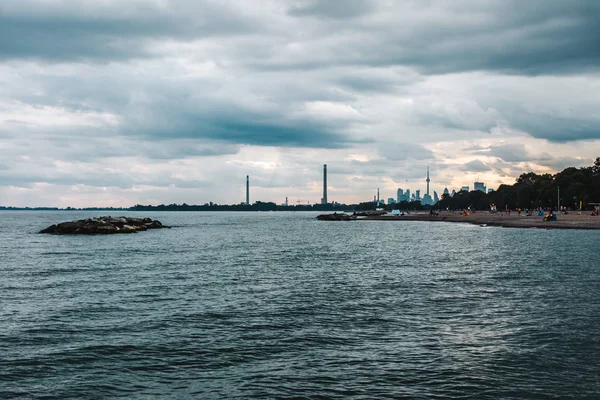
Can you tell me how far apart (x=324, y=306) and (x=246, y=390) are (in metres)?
12.3

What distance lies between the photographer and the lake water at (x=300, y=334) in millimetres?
14594

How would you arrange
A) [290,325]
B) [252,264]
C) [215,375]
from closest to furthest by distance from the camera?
[215,375] → [290,325] → [252,264]

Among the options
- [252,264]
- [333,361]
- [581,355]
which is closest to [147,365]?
[333,361]

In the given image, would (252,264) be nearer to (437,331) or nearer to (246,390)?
(437,331)

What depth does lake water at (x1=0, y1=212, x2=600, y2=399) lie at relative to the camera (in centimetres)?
1459

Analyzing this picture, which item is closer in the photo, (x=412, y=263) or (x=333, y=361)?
(x=333, y=361)

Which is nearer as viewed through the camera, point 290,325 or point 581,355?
point 581,355

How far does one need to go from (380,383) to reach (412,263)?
33.6m

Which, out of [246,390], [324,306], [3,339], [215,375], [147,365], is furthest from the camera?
[324,306]

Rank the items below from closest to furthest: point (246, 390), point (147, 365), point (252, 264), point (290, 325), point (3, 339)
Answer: point (246, 390)
point (147, 365)
point (3, 339)
point (290, 325)
point (252, 264)

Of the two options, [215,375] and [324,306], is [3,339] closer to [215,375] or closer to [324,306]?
[215,375]

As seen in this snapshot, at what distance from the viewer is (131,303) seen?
88.4ft

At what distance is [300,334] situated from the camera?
20.2 m

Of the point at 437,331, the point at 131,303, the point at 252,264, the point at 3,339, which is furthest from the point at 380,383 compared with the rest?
the point at 252,264
